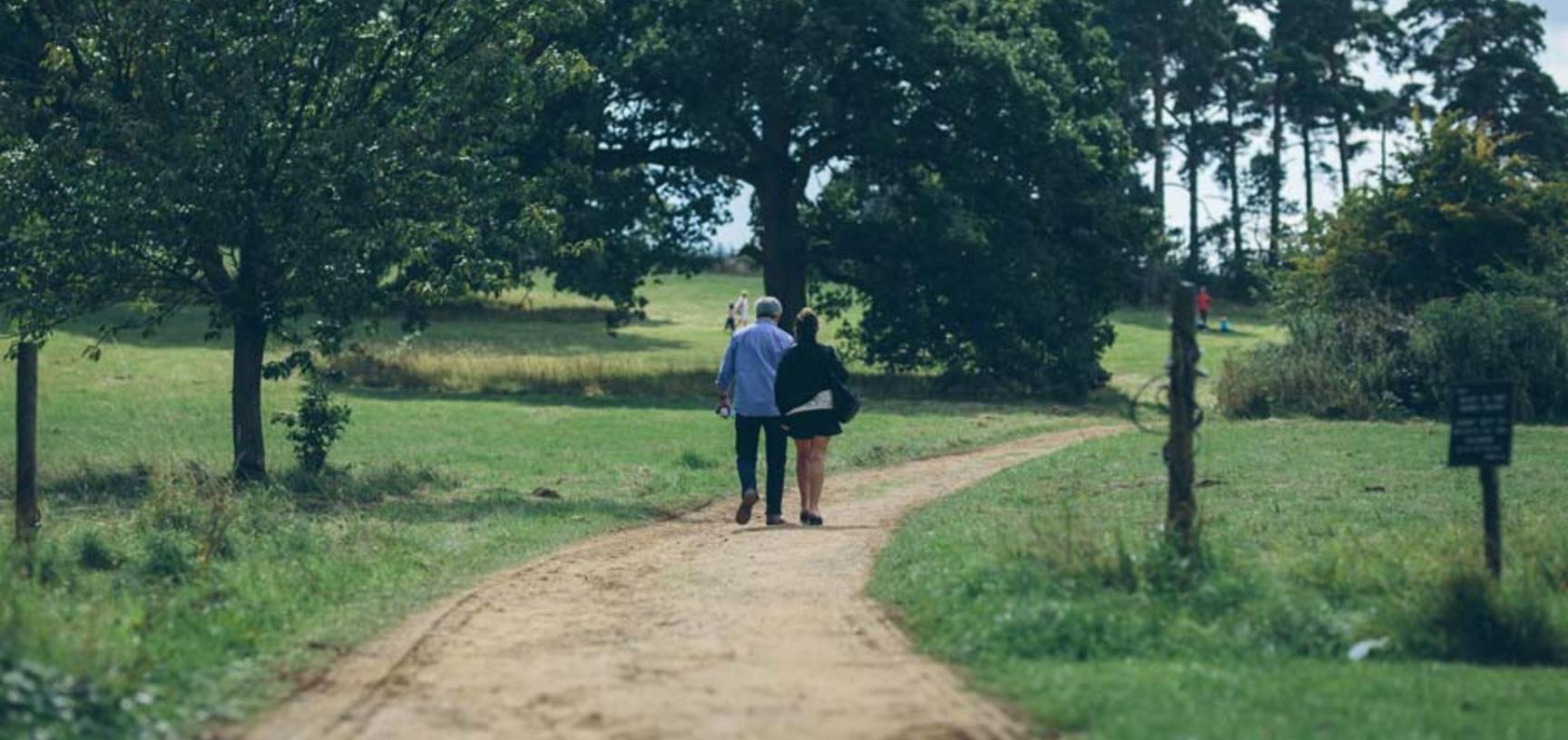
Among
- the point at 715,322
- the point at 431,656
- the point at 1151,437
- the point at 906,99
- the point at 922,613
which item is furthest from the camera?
the point at 715,322

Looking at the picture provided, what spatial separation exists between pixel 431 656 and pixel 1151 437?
2024cm

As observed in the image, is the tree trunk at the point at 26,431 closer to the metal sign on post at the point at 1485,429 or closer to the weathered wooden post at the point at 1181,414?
the weathered wooden post at the point at 1181,414

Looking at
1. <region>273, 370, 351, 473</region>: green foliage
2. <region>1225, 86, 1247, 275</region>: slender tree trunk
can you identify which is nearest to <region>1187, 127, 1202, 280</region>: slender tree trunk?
<region>1225, 86, 1247, 275</region>: slender tree trunk

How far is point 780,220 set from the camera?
45.1 m

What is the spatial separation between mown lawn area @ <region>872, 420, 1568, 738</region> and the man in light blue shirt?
1.45 meters

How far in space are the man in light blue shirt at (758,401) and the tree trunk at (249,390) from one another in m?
7.76

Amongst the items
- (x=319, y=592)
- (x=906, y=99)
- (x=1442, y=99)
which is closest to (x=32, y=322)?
(x=319, y=592)

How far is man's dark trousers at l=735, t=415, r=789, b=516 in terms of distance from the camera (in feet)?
60.2

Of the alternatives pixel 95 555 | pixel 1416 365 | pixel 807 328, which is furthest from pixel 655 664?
pixel 1416 365

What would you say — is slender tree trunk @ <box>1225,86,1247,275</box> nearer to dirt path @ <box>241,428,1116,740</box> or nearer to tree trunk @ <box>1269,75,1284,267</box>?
tree trunk @ <box>1269,75,1284,267</box>

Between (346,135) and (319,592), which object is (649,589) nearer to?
(319,592)

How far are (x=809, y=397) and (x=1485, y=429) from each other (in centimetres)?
719

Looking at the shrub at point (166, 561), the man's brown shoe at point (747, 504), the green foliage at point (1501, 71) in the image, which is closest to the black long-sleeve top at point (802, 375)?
the man's brown shoe at point (747, 504)

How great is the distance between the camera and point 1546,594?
492 inches
